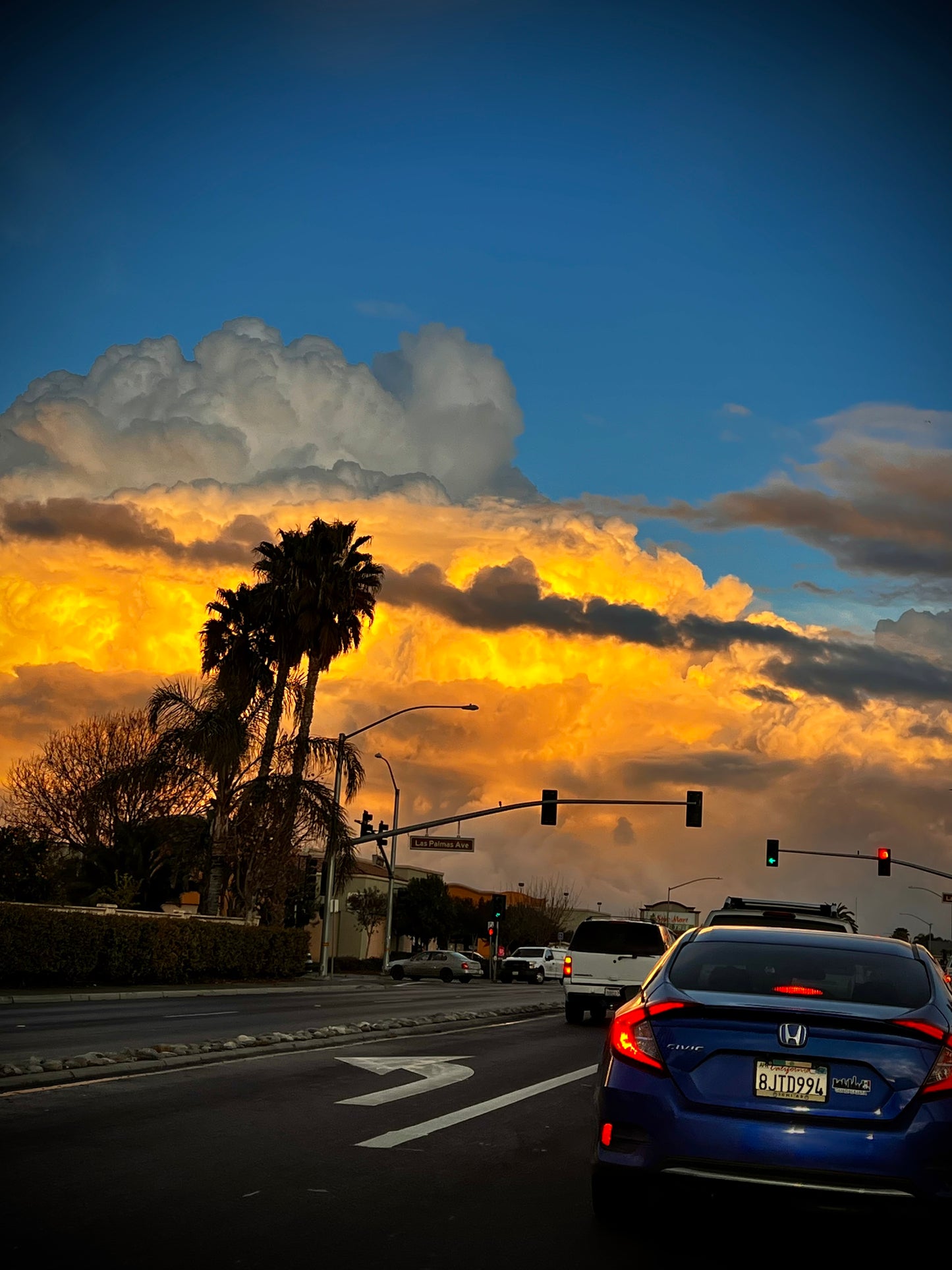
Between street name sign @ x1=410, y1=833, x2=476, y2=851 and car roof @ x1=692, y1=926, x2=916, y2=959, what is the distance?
55.2 m

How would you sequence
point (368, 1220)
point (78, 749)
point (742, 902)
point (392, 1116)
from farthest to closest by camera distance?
1. point (78, 749)
2. point (742, 902)
3. point (392, 1116)
4. point (368, 1220)

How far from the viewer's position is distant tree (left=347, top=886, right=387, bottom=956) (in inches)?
3108

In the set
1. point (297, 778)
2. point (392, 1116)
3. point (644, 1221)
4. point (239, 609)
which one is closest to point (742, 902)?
point (392, 1116)

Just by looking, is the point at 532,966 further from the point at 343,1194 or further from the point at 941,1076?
the point at 941,1076

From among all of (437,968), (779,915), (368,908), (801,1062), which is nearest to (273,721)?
(437,968)

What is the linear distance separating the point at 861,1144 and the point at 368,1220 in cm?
241

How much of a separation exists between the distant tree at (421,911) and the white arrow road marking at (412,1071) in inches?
2856

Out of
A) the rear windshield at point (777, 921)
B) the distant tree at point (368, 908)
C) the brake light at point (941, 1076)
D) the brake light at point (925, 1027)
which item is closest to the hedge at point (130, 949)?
the rear windshield at point (777, 921)

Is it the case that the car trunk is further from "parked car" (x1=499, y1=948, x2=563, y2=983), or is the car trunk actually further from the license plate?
"parked car" (x1=499, y1=948, x2=563, y2=983)

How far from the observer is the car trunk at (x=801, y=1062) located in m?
5.99

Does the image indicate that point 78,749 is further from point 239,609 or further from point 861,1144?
point 861,1144

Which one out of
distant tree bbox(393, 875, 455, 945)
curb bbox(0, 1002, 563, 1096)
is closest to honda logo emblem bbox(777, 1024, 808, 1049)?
curb bbox(0, 1002, 563, 1096)

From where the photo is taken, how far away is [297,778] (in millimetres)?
43094

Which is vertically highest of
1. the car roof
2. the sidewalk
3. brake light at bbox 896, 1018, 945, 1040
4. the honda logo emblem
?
the car roof
